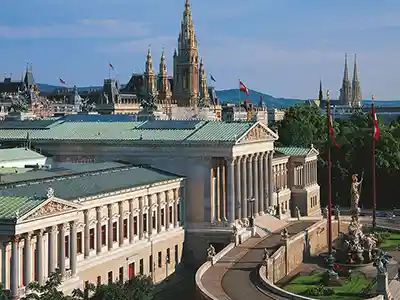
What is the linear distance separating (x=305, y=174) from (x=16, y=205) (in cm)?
7186

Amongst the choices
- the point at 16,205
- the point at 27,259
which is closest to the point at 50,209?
the point at 16,205

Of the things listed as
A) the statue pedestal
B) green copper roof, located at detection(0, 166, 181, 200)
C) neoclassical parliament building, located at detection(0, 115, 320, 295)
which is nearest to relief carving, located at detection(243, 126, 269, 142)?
neoclassical parliament building, located at detection(0, 115, 320, 295)

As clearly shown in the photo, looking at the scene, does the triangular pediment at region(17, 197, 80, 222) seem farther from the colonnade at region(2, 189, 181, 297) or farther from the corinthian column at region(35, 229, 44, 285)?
the corinthian column at region(35, 229, 44, 285)

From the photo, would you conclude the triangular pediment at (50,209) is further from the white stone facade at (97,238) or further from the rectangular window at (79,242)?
the rectangular window at (79,242)

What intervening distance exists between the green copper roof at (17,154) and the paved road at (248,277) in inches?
1001

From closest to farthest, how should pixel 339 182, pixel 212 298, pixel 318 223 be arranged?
pixel 212 298 → pixel 318 223 → pixel 339 182

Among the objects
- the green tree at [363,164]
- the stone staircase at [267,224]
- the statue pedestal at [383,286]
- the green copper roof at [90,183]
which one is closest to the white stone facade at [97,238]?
the green copper roof at [90,183]

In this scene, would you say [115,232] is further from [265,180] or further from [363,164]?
[363,164]

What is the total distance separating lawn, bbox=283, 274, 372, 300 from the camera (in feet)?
209

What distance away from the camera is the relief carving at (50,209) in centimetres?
5250

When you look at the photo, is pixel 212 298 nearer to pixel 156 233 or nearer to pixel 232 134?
pixel 156 233

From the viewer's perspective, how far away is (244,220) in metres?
85.4

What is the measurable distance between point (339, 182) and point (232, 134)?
5792cm

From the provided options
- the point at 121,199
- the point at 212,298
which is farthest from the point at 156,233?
the point at 212,298
